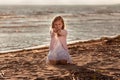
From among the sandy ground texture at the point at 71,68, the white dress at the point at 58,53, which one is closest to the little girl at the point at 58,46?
the white dress at the point at 58,53

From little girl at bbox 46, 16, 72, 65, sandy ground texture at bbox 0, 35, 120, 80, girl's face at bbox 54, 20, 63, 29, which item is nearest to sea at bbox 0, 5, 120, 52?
sandy ground texture at bbox 0, 35, 120, 80

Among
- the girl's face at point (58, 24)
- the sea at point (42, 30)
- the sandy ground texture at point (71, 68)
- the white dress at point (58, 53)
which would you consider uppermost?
the girl's face at point (58, 24)

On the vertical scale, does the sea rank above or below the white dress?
below

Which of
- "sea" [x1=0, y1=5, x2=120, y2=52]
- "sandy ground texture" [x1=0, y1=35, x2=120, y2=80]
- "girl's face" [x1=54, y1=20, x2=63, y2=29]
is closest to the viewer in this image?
"sandy ground texture" [x1=0, y1=35, x2=120, y2=80]

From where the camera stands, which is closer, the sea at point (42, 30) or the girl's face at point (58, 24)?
the girl's face at point (58, 24)

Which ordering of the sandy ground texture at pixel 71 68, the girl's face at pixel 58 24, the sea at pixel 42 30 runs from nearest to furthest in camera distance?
the sandy ground texture at pixel 71 68, the girl's face at pixel 58 24, the sea at pixel 42 30

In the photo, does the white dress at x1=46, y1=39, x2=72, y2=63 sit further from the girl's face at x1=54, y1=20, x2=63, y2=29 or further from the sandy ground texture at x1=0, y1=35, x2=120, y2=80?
the girl's face at x1=54, y1=20, x2=63, y2=29

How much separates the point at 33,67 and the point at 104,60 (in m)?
1.96

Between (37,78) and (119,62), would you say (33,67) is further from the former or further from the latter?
(119,62)

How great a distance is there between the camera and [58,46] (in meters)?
8.18

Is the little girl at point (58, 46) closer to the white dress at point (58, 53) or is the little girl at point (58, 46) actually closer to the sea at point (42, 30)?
the white dress at point (58, 53)

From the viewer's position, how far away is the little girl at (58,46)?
803cm

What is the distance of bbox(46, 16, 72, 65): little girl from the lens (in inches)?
316

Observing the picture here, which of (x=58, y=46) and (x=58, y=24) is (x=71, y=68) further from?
(x=58, y=24)
